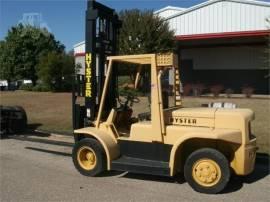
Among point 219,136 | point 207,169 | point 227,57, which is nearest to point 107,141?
point 207,169

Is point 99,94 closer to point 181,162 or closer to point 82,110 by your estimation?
point 82,110

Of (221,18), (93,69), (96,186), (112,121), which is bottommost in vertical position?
(96,186)

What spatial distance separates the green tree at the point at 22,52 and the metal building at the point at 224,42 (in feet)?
21.0

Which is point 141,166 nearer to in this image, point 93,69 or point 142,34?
point 93,69

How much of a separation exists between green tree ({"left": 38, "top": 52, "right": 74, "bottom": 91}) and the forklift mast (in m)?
27.9

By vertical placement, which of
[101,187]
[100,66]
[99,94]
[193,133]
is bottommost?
Answer: [101,187]

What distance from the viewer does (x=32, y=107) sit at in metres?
21.7

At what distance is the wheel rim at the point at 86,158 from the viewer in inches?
325

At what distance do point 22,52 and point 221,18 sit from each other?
2179 centimetres

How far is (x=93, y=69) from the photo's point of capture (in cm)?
898

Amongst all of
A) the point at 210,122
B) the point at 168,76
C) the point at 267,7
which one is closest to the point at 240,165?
the point at 210,122

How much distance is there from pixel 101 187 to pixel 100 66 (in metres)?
2.79

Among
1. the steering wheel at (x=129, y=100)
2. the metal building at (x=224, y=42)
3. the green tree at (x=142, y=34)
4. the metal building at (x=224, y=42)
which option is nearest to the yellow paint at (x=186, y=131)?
the steering wheel at (x=129, y=100)

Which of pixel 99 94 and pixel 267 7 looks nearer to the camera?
pixel 99 94
